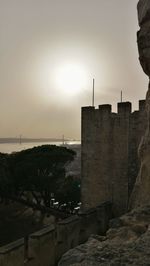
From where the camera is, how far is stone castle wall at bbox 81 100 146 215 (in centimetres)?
1482

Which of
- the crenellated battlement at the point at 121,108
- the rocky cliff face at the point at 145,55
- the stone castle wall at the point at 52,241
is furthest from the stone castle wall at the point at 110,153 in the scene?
the rocky cliff face at the point at 145,55

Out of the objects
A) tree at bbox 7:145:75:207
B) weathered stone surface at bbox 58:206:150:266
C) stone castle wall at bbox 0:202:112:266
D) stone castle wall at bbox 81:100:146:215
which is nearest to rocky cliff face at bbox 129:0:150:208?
weathered stone surface at bbox 58:206:150:266

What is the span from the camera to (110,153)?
15258 millimetres

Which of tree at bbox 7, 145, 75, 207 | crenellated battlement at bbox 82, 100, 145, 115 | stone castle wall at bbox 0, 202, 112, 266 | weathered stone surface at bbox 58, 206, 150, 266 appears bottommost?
stone castle wall at bbox 0, 202, 112, 266

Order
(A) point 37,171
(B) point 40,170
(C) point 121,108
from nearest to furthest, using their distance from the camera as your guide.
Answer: (C) point 121,108
(A) point 37,171
(B) point 40,170

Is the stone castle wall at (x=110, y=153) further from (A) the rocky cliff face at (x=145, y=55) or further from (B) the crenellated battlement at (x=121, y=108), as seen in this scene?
(A) the rocky cliff face at (x=145, y=55)

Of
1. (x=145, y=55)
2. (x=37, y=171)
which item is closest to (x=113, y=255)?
(x=145, y=55)

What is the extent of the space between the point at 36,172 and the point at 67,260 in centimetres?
1887

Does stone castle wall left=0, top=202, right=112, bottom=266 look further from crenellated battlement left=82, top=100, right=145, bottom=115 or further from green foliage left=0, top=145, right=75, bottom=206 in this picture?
green foliage left=0, top=145, right=75, bottom=206

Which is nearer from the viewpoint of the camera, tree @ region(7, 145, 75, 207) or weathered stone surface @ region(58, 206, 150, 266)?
weathered stone surface @ region(58, 206, 150, 266)

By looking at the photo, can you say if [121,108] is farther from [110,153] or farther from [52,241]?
[52,241]

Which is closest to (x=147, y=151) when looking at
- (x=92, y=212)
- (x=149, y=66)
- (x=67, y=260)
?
(x=149, y=66)

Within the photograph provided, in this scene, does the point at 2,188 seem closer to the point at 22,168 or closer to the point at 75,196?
the point at 22,168

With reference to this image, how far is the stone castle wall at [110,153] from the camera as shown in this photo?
14820 millimetres
